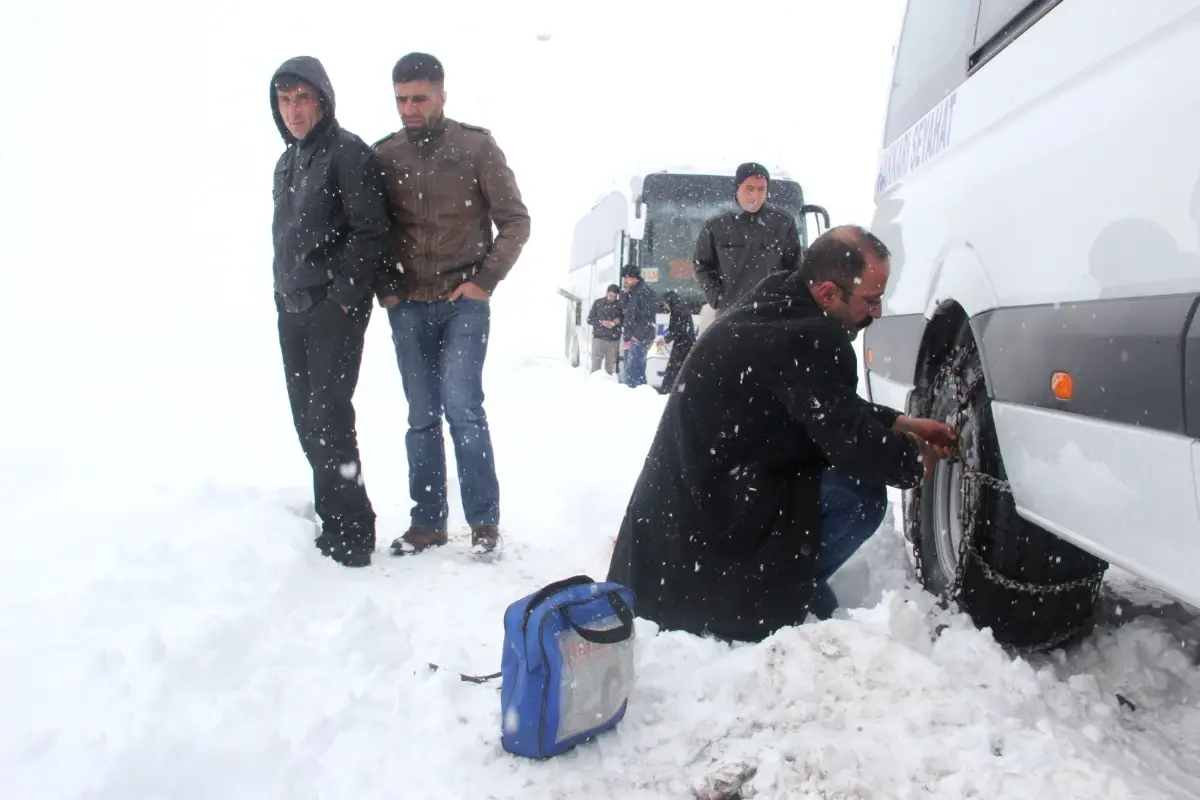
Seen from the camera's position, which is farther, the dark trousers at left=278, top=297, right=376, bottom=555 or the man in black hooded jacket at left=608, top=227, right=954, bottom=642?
the dark trousers at left=278, top=297, right=376, bottom=555

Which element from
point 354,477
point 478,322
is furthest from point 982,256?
point 354,477

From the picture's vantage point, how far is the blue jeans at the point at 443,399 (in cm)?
396

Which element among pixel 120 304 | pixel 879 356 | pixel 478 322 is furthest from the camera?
pixel 120 304

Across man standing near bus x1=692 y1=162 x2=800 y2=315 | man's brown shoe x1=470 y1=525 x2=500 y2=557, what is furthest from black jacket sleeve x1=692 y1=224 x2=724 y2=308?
man's brown shoe x1=470 y1=525 x2=500 y2=557

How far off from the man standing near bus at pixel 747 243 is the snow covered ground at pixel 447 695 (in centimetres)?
269

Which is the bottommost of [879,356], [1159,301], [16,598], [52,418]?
[52,418]

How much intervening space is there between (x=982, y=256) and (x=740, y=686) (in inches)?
50.2

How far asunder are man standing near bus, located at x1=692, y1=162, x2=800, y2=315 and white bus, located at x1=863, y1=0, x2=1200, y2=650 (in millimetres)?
2485

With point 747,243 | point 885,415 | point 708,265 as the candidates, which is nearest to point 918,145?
point 885,415

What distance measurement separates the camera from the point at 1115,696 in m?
2.54

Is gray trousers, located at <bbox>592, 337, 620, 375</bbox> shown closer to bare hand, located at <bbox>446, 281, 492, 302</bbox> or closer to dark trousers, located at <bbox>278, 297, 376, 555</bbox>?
bare hand, located at <bbox>446, 281, 492, 302</bbox>

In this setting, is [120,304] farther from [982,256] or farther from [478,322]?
[982,256]

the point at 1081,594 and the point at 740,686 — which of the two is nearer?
the point at 740,686

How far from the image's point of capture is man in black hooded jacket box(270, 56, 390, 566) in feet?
12.0
